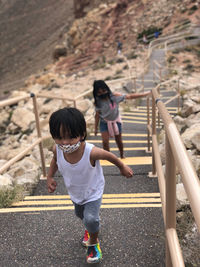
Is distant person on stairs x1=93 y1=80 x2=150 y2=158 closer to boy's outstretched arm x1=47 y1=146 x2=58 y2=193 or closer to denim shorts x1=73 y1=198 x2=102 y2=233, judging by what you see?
boy's outstretched arm x1=47 y1=146 x2=58 y2=193

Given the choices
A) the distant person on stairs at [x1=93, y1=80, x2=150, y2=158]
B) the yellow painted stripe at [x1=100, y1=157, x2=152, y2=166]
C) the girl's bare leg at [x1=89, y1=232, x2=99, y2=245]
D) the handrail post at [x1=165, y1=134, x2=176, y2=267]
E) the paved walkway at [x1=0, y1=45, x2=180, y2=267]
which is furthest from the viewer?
the yellow painted stripe at [x1=100, y1=157, x2=152, y2=166]

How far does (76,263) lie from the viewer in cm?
230

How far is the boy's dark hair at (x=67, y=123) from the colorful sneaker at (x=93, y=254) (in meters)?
0.86

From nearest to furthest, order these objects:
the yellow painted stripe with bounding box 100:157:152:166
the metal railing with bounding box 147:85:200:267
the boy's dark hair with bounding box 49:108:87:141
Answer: the metal railing with bounding box 147:85:200:267, the boy's dark hair with bounding box 49:108:87:141, the yellow painted stripe with bounding box 100:157:152:166

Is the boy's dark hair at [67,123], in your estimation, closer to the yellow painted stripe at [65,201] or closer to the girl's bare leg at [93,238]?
the girl's bare leg at [93,238]

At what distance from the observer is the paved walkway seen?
2336 millimetres

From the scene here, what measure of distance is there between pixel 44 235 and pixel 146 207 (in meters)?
0.95

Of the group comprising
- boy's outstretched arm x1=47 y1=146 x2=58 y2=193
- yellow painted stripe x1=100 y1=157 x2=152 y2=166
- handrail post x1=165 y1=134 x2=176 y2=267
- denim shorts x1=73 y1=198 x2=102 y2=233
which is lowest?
yellow painted stripe x1=100 y1=157 x2=152 y2=166

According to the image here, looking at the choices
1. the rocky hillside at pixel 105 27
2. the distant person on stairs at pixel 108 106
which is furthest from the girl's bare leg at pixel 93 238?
the rocky hillside at pixel 105 27

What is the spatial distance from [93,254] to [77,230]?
1.59 ft

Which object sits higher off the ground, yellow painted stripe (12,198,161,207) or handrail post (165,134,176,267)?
handrail post (165,134,176,267)

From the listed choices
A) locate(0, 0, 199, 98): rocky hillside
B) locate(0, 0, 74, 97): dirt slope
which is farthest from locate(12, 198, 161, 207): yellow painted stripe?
locate(0, 0, 74, 97): dirt slope

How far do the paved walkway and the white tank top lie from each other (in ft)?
1.63

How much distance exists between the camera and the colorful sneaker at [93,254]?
224 cm
